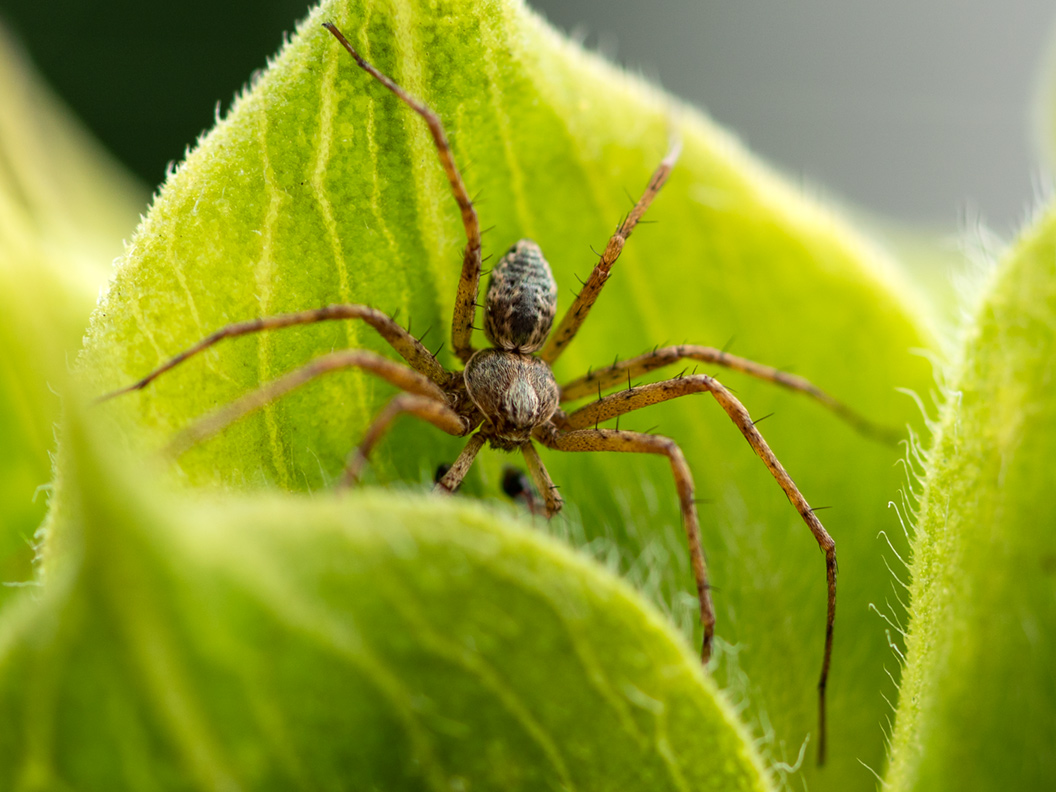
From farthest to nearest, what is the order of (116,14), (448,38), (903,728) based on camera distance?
(116,14)
(448,38)
(903,728)

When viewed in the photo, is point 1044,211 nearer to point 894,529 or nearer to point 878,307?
point 878,307

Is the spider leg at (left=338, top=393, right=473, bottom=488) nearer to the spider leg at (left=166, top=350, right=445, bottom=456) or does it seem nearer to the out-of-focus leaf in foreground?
the spider leg at (left=166, top=350, right=445, bottom=456)

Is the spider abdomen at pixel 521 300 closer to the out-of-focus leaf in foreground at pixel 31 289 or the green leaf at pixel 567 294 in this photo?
the green leaf at pixel 567 294

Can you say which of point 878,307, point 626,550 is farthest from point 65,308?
point 878,307

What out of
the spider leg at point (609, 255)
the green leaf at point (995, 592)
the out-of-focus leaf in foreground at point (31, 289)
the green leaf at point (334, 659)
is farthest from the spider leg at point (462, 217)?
the green leaf at point (995, 592)

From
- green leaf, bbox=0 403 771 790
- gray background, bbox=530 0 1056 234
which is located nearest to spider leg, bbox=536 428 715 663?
green leaf, bbox=0 403 771 790

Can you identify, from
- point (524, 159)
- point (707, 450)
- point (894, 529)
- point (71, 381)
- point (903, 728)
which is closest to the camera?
point (71, 381)
